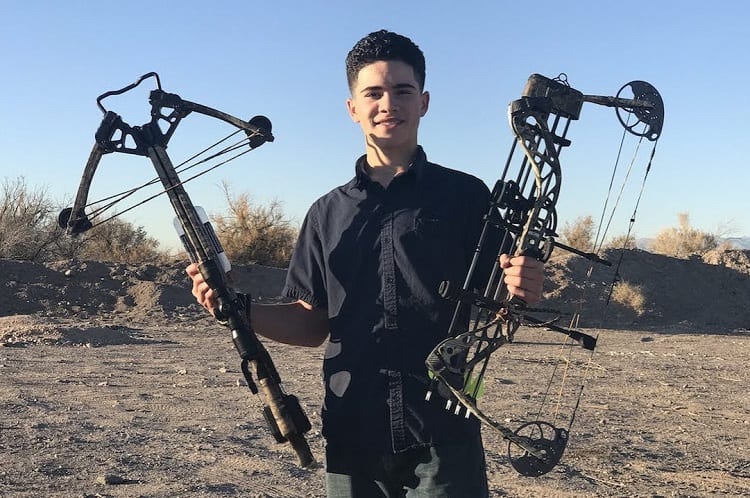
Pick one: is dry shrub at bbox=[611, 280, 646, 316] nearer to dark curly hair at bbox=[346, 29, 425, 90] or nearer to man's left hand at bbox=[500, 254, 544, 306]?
dark curly hair at bbox=[346, 29, 425, 90]

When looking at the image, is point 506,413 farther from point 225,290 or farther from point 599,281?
point 599,281

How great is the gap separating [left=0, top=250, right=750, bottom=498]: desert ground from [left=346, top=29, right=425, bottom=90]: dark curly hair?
3.97 ft

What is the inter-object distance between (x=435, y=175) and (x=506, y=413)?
20.3 feet

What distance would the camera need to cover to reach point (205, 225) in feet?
10.4

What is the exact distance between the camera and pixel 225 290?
9.81 ft

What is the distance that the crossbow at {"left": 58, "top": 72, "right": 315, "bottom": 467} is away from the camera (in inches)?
117

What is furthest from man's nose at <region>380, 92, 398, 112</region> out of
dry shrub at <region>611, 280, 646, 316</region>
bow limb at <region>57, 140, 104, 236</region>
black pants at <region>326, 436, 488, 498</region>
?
dry shrub at <region>611, 280, 646, 316</region>


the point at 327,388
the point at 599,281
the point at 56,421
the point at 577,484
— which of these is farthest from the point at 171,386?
the point at 599,281

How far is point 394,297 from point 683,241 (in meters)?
32.9

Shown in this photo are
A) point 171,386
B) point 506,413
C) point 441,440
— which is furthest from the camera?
point 171,386

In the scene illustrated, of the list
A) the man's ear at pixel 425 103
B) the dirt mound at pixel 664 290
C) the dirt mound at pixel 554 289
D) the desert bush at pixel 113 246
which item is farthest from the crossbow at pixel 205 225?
the desert bush at pixel 113 246

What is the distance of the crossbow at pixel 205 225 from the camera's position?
2.98 meters

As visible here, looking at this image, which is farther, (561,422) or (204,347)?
(204,347)

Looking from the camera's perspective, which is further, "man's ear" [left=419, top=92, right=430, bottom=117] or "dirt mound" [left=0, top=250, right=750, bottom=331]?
"dirt mound" [left=0, top=250, right=750, bottom=331]
